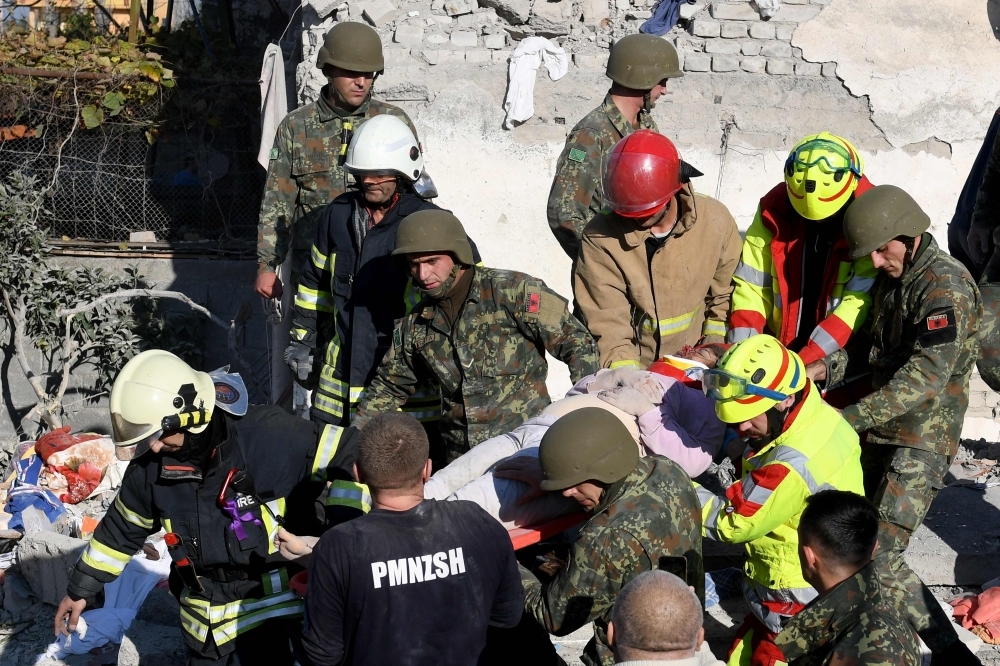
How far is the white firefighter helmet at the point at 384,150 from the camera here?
15.8 ft

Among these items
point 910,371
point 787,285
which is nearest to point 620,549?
point 910,371

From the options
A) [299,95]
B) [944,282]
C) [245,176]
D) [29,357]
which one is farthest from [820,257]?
[29,357]

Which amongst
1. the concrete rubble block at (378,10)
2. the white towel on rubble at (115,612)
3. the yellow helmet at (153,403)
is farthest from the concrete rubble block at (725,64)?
the yellow helmet at (153,403)

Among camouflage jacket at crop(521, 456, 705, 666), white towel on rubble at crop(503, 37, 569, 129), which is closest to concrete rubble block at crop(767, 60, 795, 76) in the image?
white towel on rubble at crop(503, 37, 569, 129)

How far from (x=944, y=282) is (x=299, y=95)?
195 inches

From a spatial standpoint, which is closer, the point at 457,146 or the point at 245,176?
the point at 457,146

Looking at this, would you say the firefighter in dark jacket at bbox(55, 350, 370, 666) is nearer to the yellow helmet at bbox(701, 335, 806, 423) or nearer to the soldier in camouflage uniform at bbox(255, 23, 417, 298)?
the yellow helmet at bbox(701, 335, 806, 423)

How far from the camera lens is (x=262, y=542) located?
11.9ft

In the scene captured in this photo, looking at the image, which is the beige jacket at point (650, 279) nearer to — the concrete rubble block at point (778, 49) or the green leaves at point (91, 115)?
the concrete rubble block at point (778, 49)

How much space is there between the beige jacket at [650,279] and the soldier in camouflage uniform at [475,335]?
15.5 inches

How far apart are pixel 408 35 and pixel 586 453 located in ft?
16.1

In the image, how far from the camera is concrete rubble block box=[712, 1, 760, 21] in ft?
23.8

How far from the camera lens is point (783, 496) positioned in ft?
11.2

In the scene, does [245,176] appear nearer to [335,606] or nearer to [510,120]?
[510,120]
